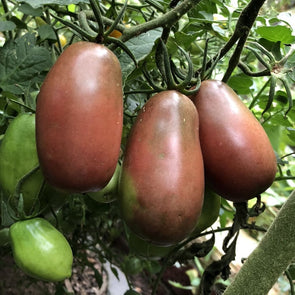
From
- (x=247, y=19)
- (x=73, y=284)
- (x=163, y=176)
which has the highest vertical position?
(x=247, y=19)

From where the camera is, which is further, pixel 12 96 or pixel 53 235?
pixel 12 96

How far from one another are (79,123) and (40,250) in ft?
0.59

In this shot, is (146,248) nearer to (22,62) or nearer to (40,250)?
(40,250)

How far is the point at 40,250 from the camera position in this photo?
452 millimetres

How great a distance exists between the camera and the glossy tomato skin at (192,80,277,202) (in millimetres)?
404

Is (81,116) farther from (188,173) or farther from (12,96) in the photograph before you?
(12,96)

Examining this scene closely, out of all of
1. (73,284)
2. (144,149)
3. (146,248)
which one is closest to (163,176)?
(144,149)

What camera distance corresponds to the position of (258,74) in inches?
18.7

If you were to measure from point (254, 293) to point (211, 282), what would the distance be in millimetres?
163

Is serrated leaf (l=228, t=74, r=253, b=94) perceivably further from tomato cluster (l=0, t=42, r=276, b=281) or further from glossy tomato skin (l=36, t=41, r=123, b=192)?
glossy tomato skin (l=36, t=41, r=123, b=192)

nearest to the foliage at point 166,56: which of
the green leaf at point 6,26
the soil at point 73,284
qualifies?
the green leaf at point 6,26

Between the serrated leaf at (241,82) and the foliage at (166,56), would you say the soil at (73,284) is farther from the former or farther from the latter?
the serrated leaf at (241,82)

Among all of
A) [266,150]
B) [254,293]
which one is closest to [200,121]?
[266,150]

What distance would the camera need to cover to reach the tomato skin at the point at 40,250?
0.45 m
